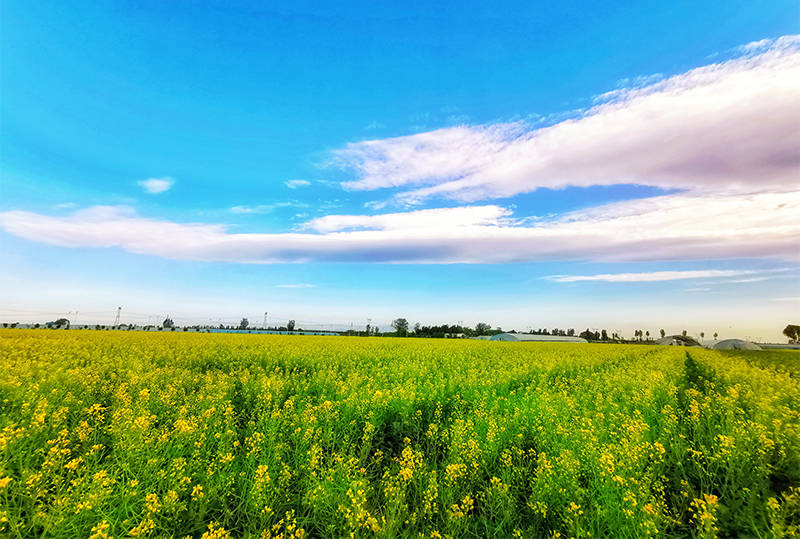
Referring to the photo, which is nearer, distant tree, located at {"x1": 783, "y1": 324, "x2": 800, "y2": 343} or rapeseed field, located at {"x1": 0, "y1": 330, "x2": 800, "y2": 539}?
rapeseed field, located at {"x1": 0, "y1": 330, "x2": 800, "y2": 539}

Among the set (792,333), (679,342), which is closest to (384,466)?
(679,342)

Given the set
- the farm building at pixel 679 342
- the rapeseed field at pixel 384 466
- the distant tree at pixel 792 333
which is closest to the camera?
the rapeseed field at pixel 384 466

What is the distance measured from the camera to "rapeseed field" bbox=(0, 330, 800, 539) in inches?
177

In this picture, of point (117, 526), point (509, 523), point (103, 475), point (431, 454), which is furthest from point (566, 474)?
point (103, 475)

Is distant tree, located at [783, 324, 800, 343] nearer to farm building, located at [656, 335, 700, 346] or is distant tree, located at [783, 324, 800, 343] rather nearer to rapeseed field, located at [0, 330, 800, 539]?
farm building, located at [656, 335, 700, 346]

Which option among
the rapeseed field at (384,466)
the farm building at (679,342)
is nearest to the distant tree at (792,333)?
the farm building at (679,342)

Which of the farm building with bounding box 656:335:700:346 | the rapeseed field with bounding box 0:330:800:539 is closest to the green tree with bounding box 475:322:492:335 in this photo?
the farm building with bounding box 656:335:700:346

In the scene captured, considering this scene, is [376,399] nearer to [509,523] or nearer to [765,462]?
[509,523]

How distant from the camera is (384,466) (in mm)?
6371

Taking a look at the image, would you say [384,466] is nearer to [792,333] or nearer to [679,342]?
[679,342]

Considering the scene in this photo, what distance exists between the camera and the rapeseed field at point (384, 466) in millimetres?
4500

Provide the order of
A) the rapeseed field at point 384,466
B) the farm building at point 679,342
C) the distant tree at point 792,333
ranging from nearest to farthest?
the rapeseed field at point 384,466 → the farm building at point 679,342 → the distant tree at point 792,333

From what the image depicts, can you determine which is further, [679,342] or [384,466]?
[679,342]

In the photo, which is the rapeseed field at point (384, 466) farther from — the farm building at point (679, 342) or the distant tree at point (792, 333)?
the distant tree at point (792, 333)
